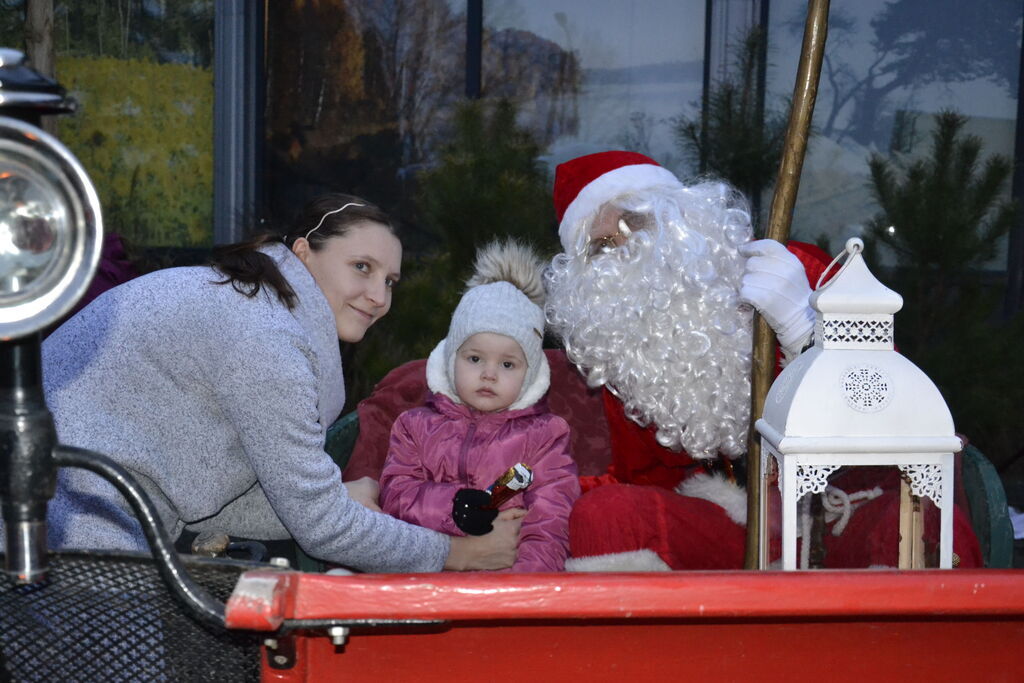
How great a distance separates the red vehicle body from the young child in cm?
135

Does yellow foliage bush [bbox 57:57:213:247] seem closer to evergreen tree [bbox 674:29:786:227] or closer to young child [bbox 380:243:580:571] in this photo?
evergreen tree [bbox 674:29:786:227]

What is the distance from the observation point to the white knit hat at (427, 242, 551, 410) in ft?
8.82

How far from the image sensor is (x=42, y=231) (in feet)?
2.99

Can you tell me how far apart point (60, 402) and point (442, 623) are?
45.2 inches

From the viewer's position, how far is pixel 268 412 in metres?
1.82

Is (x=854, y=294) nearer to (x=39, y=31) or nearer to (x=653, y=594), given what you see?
(x=653, y=594)

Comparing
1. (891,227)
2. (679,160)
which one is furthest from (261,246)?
(679,160)

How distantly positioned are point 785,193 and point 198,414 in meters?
1.17

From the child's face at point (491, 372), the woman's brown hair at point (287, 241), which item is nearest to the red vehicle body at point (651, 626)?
the woman's brown hair at point (287, 241)

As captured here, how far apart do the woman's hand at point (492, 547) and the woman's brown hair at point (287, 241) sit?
0.74 m

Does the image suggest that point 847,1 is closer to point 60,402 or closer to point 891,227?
point 891,227

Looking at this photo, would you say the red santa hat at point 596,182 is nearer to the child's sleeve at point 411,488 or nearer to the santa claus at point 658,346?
the santa claus at point 658,346

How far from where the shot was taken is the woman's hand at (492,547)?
240 centimetres

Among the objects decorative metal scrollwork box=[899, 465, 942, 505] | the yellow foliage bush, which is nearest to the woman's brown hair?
decorative metal scrollwork box=[899, 465, 942, 505]
